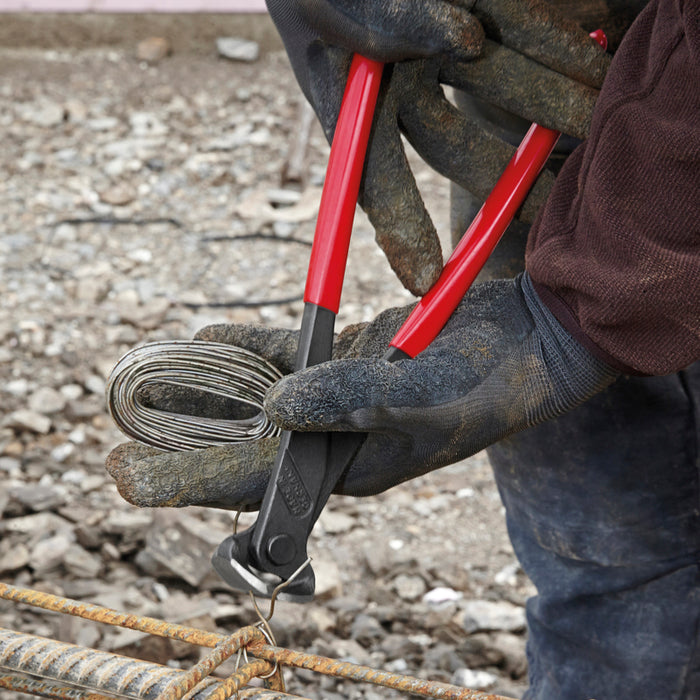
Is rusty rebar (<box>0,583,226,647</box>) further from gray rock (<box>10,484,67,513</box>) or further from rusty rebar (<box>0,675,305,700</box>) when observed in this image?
gray rock (<box>10,484,67,513</box>)

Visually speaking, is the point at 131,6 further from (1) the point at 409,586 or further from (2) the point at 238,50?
(1) the point at 409,586

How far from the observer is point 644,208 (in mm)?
1025

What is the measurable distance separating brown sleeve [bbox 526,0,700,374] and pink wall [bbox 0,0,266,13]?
4498 mm

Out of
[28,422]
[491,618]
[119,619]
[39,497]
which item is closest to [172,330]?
[28,422]

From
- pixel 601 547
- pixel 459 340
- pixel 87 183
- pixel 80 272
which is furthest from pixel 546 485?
pixel 87 183

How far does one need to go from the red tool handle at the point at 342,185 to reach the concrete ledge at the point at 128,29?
14.1 ft

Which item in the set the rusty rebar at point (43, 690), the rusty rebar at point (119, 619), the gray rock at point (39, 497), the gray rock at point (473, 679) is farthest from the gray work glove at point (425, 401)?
the gray rock at point (39, 497)

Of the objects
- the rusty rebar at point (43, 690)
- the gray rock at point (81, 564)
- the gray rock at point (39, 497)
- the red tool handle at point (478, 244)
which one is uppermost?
the red tool handle at point (478, 244)

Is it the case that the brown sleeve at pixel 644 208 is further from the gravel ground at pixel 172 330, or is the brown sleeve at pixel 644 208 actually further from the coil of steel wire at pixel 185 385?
the gravel ground at pixel 172 330

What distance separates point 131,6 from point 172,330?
9.02 feet

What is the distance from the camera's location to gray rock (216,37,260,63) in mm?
5191

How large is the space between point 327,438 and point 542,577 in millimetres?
662

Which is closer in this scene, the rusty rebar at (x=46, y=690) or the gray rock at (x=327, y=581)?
the rusty rebar at (x=46, y=690)

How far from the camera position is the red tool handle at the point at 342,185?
3.83 ft
